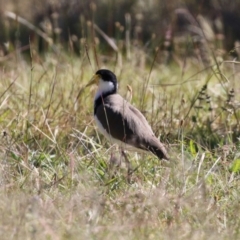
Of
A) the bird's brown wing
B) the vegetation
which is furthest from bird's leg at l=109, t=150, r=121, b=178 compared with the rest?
the bird's brown wing

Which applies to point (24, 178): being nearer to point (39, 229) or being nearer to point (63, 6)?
point (39, 229)

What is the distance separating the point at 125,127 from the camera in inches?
221

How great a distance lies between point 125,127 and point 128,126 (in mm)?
21

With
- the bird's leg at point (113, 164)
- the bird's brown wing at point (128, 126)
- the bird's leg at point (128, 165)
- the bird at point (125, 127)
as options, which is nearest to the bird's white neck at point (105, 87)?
the bird at point (125, 127)

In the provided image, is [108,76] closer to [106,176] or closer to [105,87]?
[105,87]

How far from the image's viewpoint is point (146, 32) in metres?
11.2

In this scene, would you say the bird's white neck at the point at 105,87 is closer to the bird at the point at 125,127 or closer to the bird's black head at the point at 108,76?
the bird's black head at the point at 108,76

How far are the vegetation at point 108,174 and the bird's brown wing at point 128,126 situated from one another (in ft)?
0.32

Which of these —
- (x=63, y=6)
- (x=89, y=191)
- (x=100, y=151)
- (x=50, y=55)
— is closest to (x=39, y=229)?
(x=89, y=191)

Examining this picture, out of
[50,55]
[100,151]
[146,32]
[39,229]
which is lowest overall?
[146,32]

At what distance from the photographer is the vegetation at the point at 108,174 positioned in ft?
13.6

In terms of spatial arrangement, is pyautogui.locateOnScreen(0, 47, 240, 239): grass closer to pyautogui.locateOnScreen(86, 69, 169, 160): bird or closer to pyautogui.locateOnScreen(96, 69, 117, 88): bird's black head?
pyautogui.locateOnScreen(86, 69, 169, 160): bird

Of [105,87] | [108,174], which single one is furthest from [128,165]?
[105,87]

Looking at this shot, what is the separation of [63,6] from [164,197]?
7401 mm
